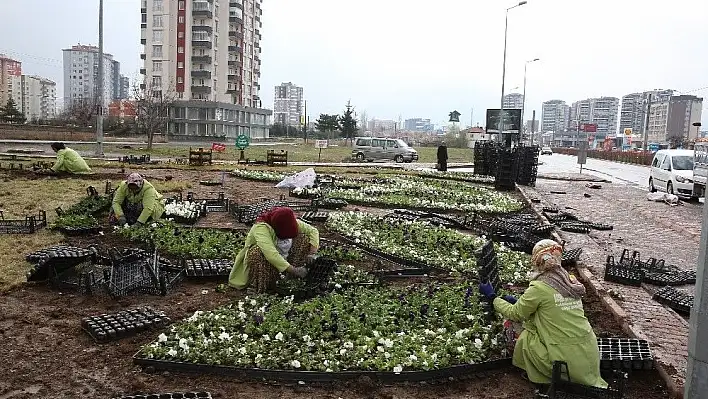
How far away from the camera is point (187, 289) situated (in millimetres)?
7512

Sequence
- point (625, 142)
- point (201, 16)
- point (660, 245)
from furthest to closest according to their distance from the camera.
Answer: point (625, 142) → point (201, 16) → point (660, 245)

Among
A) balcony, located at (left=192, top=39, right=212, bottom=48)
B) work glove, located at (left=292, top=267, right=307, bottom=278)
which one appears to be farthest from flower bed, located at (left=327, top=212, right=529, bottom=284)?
balcony, located at (left=192, top=39, right=212, bottom=48)

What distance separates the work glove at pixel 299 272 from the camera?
7.10 metres

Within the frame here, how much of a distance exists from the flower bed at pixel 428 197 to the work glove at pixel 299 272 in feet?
28.1

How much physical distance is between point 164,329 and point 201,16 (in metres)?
78.8

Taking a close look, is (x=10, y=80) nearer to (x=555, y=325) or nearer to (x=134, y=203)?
(x=134, y=203)

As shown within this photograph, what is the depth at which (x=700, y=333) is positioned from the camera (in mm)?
3893

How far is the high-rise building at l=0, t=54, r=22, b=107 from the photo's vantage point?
10506 cm

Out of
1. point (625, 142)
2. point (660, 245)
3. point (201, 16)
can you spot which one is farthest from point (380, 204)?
point (625, 142)

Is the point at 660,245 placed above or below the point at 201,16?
below

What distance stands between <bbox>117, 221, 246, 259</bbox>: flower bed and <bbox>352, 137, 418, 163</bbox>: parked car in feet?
103

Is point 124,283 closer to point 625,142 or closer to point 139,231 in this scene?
point 139,231

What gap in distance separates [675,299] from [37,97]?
14269 centimetres

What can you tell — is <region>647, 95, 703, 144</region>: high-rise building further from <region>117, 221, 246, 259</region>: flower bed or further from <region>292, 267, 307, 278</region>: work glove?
<region>292, 267, 307, 278</region>: work glove
